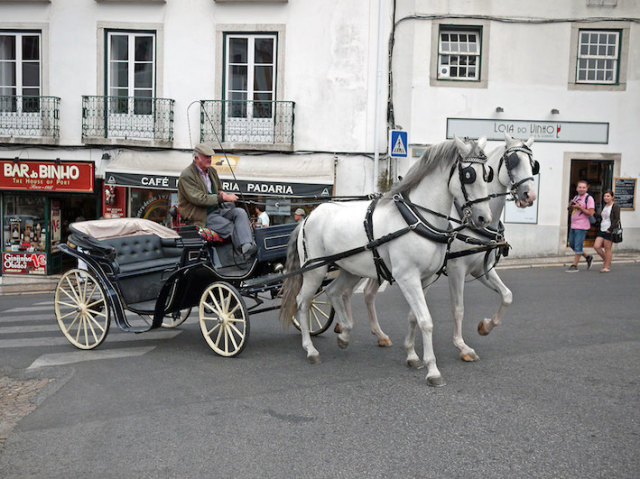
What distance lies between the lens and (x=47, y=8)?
16.6 metres

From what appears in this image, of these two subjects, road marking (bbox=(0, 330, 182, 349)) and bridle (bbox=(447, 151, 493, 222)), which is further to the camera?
road marking (bbox=(0, 330, 182, 349))

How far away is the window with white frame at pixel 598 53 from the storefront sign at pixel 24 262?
15.1m

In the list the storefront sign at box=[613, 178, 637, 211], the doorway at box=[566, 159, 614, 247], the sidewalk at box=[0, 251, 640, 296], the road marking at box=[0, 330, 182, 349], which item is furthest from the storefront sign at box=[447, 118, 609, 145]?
the road marking at box=[0, 330, 182, 349]

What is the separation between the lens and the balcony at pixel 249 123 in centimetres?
1617

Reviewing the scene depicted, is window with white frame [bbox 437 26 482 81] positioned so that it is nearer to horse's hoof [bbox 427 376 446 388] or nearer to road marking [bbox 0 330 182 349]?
road marking [bbox 0 330 182 349]

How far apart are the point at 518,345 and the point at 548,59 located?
11639mm

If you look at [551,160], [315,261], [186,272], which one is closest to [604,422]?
[315,261]

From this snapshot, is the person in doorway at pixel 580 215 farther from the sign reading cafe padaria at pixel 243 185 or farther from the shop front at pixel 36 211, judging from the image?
the shop front at pixel 36 211

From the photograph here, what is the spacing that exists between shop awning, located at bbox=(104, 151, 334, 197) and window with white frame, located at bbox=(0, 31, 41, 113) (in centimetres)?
308

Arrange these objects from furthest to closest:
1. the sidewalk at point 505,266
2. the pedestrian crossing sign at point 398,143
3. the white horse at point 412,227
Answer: the sidewalk at point 505,266, the pedestrian crossing sign at point 398,143, the white horse at point 412,227

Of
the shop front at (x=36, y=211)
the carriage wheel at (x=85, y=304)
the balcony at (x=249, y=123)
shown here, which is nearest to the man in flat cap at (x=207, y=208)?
the carriage wheel at (x=85, y=304)

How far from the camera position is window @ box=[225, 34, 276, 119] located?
16.4 metres

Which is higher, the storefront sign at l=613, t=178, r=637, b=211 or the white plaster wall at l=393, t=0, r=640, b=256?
the white plaster wall at l=393, t=0, r=640, b=256

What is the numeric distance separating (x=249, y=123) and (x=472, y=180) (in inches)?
460
